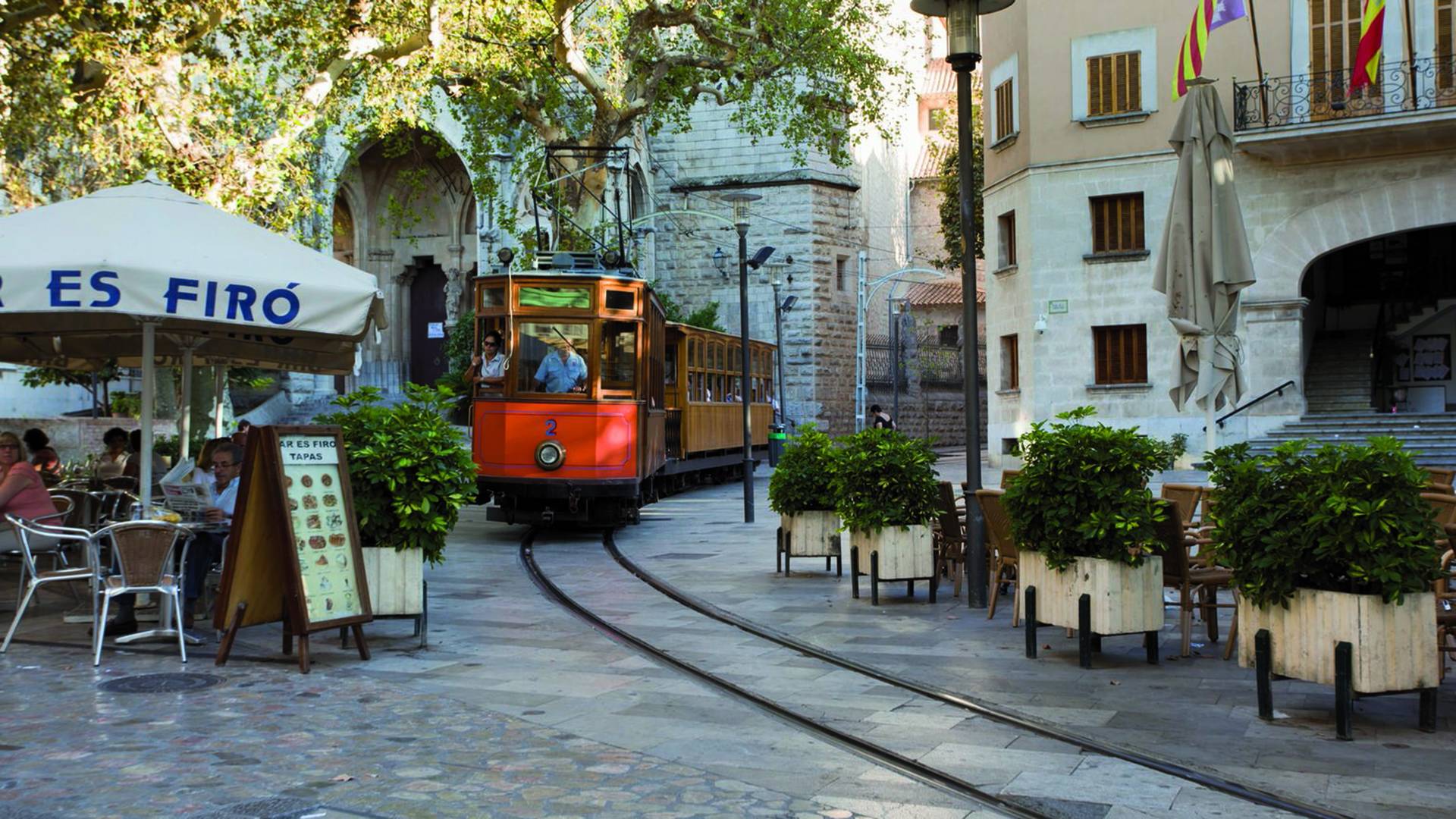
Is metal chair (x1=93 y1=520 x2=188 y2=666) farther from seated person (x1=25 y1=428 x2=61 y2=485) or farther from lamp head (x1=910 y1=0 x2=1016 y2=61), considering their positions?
lamp head (x1=910 y1=0 x2=1016 y2=61)

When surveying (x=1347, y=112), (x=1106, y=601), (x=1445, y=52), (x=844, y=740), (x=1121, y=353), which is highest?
(x=1445, y=52)

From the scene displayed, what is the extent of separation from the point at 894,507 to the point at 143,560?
5114 mm

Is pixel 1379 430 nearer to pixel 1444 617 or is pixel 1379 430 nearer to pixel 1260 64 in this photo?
pixel 1260 64

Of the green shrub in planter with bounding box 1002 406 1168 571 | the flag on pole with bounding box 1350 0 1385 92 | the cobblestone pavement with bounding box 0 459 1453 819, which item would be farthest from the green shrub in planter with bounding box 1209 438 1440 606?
the flag on pole with bounding box 1350 0 1385 92

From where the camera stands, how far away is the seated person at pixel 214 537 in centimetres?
865

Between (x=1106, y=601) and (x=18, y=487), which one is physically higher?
(x=18, y=487)

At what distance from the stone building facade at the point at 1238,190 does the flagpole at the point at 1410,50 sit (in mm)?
43

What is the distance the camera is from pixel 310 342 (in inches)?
439

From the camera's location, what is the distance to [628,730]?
602cm

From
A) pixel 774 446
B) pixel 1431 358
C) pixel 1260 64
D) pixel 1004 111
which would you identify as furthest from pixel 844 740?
pixel 774 446

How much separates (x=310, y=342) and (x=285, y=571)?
4.07m

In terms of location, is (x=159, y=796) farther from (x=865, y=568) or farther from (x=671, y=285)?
(x=671, y=285)

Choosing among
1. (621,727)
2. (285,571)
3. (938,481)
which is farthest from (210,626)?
(938,481)

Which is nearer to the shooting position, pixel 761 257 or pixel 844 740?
pixel 844 740
